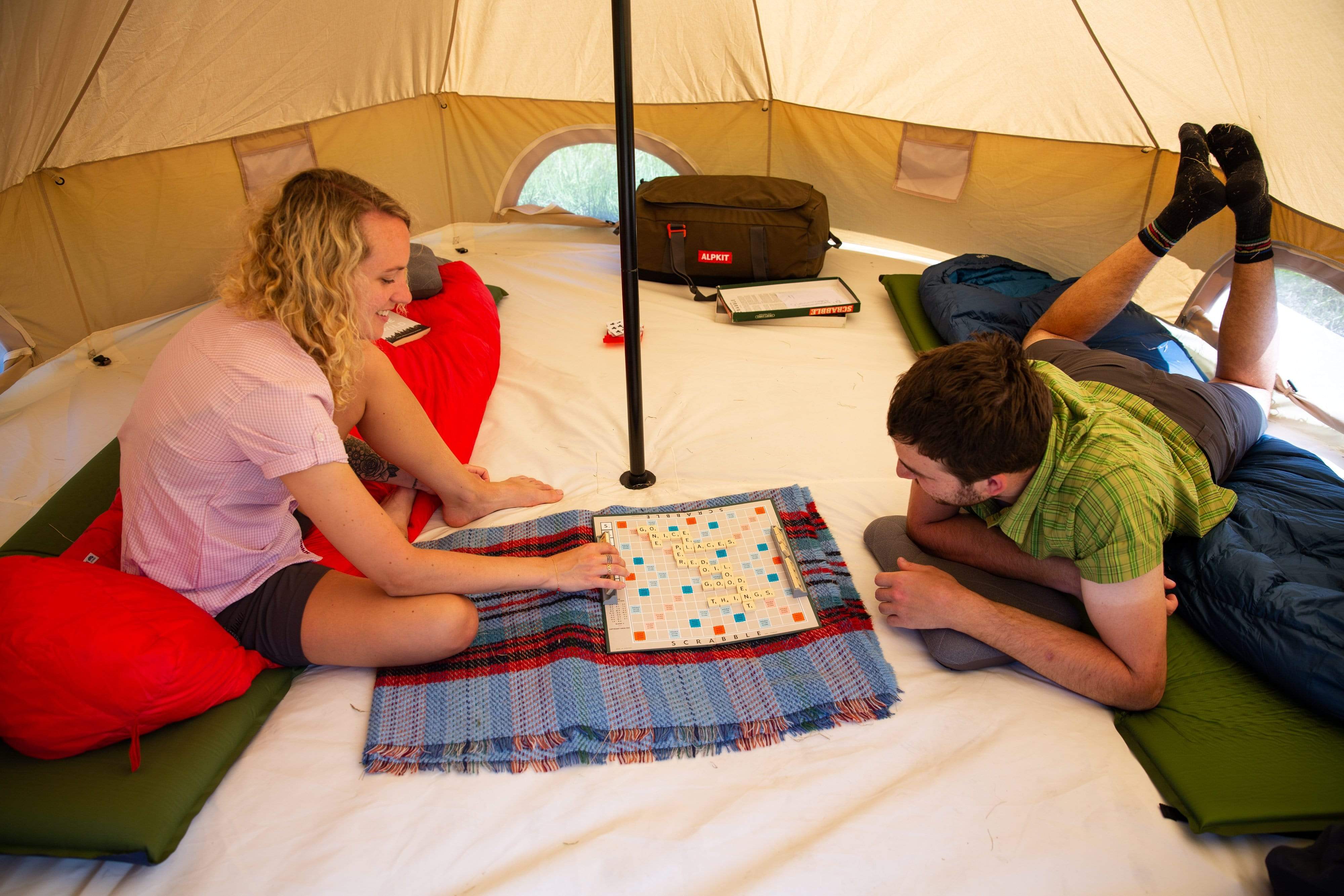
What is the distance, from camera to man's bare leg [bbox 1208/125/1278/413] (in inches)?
69.9

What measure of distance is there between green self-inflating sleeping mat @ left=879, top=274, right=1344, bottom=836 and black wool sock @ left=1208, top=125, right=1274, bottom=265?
2.96 feet

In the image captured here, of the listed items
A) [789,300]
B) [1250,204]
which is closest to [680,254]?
[789,300]

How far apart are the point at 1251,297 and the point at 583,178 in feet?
7.20

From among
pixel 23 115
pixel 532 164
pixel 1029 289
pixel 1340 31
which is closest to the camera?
pixel 1340 31

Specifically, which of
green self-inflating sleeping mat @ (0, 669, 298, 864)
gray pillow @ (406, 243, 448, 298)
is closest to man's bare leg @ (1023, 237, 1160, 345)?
gray pillow @ (406, 243, 448, 298)

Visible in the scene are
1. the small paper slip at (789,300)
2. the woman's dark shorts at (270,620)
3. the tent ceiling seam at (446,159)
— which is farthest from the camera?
the tent ceiling seam at (446,159)

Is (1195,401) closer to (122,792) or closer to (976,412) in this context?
(976,412)

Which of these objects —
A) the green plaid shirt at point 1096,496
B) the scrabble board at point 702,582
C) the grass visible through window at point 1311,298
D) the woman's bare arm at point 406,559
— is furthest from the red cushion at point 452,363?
the grass visible through window at point 1311,298

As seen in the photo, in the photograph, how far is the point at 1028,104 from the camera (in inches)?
101

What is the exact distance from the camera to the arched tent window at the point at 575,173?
3.10 metres

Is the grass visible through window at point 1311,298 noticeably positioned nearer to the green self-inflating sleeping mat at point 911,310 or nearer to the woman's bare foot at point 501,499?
the green self-inflating sleeping mat at point 911,310

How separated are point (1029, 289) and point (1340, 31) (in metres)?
0.96

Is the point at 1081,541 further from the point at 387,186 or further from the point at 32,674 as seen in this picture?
the point at 387,186

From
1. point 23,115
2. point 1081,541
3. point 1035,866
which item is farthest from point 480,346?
point 1035,866
